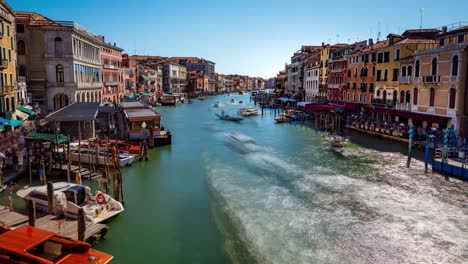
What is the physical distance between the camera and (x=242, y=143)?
3183 centimetres

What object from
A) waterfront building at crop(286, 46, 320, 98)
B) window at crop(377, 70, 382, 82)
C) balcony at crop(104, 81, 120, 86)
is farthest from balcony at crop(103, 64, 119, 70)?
window at crop(377, 70, 382, 82)

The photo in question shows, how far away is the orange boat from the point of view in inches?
353

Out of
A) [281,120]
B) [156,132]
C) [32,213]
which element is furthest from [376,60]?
[32,213]

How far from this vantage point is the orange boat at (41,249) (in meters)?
8.97

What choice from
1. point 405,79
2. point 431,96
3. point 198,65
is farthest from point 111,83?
point 198,65

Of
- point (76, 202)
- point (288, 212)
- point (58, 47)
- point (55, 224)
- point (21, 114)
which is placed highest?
point (58, 47)

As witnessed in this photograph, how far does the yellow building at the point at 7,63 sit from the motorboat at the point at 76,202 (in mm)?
14719

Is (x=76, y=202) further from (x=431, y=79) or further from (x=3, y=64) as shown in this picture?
(x=431, y=79)

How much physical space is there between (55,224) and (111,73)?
47.3m

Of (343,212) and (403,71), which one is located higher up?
(403,71)

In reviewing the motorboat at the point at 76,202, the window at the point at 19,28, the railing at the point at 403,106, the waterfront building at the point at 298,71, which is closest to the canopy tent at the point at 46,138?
Answer: the motorboat at the point at 76,202

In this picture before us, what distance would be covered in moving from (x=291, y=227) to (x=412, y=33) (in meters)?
30.3

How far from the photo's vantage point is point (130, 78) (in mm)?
72625

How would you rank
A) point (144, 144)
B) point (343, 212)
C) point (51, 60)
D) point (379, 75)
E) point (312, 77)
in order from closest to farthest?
point (343, 212), point (144, 144), point (51, 60), point (379, 75), point (312, 77)
